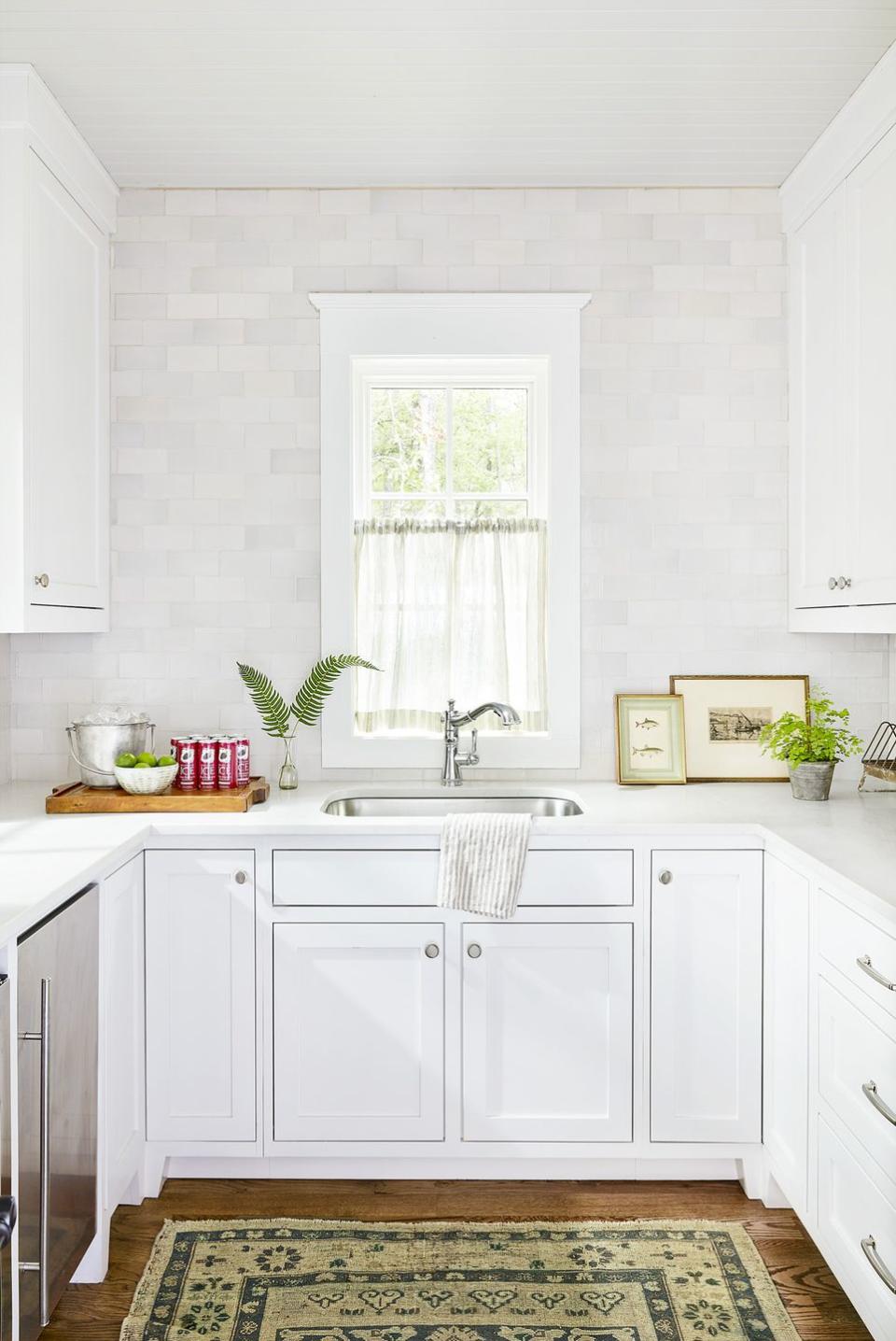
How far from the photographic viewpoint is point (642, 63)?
2268mm

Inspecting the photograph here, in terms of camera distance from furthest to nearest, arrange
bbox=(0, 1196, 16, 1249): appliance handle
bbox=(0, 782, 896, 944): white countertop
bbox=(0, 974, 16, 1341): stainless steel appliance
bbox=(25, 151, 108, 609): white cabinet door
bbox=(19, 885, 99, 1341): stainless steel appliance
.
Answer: bbox=(25, 151, 108, 609): white cabinet door
bbox=(0, 782, 896, 944): white countertop
bbox=(19, 885, 99, 1341): stainless steel appliance
bbox=(0, 974, 16, 1341): stainless steel appliance
bbox=(0, 1196, 16, 1249): appliance handle

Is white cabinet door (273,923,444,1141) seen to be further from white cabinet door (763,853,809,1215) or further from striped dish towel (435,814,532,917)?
white cabinet door (763,853,809,1215)

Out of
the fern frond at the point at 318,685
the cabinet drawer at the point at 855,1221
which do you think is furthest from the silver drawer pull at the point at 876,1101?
the fern frond at the point at 318,685

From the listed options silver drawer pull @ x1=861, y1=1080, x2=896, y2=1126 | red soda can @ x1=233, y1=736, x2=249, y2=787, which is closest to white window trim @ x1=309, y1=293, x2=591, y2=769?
red soda can @ x1=233, y1=736, x2=249, y2=787

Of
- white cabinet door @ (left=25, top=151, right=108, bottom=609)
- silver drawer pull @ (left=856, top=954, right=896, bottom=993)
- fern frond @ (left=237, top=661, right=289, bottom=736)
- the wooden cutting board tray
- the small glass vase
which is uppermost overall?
white cabinet door @ (left=25, top=151, right=108, bottom=609)

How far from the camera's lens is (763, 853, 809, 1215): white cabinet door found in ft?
6.91

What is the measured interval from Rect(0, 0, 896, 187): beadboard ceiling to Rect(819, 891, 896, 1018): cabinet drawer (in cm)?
187

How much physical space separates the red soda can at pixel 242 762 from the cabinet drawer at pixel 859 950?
148cm

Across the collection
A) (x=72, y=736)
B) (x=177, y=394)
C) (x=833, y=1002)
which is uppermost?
(x=177, y=394)

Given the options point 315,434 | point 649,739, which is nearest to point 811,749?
point 649,739

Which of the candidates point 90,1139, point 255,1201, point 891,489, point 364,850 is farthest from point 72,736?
point 891,489

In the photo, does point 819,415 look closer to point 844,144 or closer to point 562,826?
point 844,144

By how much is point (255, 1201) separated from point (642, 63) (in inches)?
111

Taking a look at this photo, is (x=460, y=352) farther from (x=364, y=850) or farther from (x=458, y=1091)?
(x=458, y=1091)
